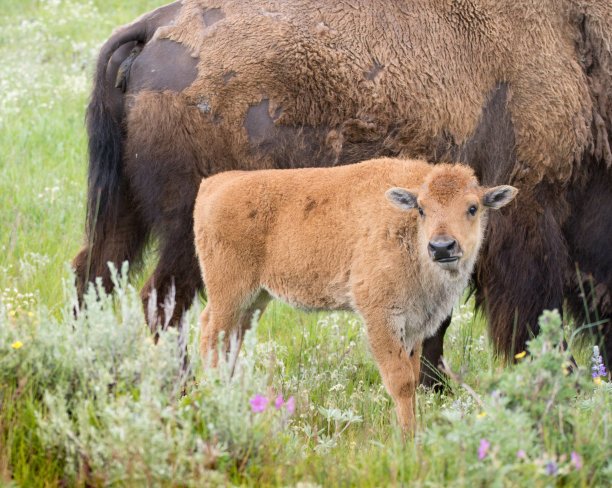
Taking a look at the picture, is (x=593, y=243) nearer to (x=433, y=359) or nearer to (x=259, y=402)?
(x=433, y=359)

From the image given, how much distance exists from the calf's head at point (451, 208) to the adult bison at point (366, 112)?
1.01m

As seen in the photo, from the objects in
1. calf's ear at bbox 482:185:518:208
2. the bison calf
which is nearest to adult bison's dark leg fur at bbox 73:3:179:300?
the bison calf

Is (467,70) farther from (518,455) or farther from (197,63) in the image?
(518,455)

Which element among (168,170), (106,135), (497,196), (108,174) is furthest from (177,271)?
(497,196)

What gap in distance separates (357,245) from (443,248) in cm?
65

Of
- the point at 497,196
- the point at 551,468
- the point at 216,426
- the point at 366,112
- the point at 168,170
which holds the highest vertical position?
the point at 366,112

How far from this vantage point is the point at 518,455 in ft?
9.04

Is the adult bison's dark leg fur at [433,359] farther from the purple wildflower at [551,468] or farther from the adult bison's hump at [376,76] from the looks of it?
the purple wildflower at [551,468]

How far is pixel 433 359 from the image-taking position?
589cm

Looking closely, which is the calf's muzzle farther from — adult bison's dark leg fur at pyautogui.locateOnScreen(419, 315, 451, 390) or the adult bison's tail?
the adult bison's tail

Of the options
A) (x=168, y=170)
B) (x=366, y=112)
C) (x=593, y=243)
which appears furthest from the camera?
(x=593, y=243)

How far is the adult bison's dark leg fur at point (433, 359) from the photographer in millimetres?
5801

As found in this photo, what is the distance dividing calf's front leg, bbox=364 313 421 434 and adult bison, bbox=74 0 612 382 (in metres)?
1.16

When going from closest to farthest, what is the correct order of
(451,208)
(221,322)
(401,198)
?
(451,208) < (401,198) < (221,322)
